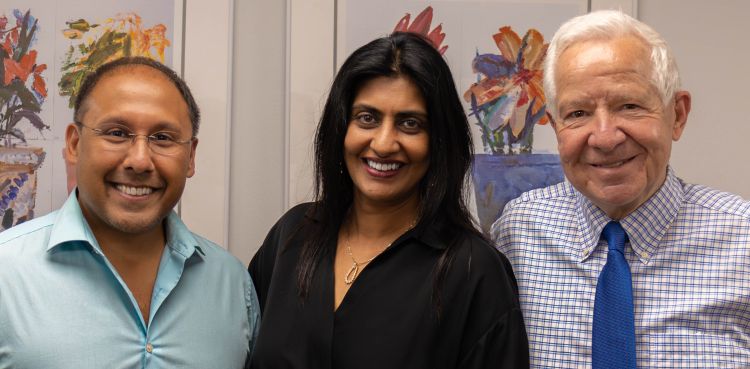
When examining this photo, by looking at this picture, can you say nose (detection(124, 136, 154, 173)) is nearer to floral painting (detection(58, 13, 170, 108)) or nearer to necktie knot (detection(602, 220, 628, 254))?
floral painting (detection(58, 13, 170, 108))

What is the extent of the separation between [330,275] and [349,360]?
20 cm

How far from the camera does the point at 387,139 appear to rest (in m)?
1.51

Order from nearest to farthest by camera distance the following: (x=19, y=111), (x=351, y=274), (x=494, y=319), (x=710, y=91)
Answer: (x=494, y=319), (x=351, y=274), (x=19, y=111), (x=710, y=91)

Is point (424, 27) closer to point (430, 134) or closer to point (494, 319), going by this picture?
point (430, 134)

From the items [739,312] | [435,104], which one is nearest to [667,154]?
[739,312]

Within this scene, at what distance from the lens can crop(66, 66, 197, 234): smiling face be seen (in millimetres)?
1428

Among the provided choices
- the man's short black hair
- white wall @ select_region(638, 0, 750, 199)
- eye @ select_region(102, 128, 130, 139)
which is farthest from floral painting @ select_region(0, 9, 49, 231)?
white wall @ select_region(638, 0, 750, 199)

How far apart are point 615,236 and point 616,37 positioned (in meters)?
0.42

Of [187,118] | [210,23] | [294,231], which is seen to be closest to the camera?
[187,118]

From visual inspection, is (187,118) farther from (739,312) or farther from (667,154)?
(739,312)

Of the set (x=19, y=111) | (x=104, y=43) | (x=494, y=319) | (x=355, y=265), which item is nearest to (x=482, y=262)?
(x=494, y=319)

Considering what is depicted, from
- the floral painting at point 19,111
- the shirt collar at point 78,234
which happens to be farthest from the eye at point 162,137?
the floral painting at point 19,111

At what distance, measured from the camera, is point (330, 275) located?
1567mm

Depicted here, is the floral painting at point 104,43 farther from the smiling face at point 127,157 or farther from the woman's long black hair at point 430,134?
the woman's long black hair at point 430,134
